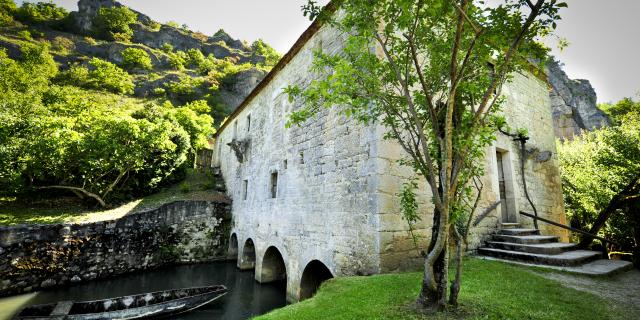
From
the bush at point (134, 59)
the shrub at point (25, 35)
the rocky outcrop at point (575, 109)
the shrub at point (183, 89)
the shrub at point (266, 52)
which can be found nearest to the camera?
the rocky outcrop at point (575, 109)

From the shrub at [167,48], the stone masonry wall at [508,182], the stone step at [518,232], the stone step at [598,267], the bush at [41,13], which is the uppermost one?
the bush at [41,13]

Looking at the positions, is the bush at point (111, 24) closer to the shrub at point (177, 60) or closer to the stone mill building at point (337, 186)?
the shrub at point (177, 60)

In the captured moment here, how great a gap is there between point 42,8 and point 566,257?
220 ft

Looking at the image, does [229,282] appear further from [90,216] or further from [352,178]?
[352,178]

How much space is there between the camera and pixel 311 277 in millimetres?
7023

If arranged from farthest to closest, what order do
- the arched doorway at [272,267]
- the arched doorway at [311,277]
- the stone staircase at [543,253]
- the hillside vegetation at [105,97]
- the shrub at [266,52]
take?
the shrub at [266,52] < the hillside vegetation at [105,97] < the arched doorway at [272,267] < the arched doorway at [311,277] < the stone staircase at [543,253]

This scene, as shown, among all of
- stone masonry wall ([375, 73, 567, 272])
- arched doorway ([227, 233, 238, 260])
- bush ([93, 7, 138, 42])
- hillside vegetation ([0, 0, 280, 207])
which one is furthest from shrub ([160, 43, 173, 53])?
stone masonry wall ([375, 73, 567, 272])

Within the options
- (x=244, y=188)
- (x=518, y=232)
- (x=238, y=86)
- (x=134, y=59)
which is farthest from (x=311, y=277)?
(x=134, y=59)

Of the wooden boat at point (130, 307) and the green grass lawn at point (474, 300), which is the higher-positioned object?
the green grass lawn at point (474, 300)

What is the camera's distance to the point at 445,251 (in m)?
2.83

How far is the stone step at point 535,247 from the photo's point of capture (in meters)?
5.25

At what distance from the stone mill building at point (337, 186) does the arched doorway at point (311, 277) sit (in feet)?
0.09

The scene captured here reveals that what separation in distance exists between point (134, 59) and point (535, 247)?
4680 centimetres

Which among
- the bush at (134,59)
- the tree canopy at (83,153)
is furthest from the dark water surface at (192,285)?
the bush at (134,59)
